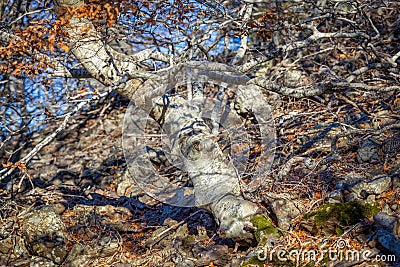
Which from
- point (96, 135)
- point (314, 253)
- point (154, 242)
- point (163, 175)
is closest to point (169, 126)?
point (154, 242)

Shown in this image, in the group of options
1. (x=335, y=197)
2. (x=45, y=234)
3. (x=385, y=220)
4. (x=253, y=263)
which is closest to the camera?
(x=385, y=220)

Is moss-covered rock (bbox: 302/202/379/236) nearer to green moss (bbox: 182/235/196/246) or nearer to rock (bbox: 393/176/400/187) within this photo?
rock (bbox: 393/176/400/187)

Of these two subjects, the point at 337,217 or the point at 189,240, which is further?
the point at 189,240

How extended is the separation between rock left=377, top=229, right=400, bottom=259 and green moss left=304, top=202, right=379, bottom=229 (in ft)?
1.29

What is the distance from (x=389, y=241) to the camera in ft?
12.1

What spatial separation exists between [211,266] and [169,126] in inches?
74.4

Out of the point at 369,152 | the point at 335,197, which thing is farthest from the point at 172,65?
the point at 369,152

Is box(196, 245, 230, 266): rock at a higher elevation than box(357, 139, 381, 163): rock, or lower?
lower

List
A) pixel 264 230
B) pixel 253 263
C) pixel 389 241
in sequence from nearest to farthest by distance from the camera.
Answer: pixel 389 241 → pixel 253 263 → pixel 264 230

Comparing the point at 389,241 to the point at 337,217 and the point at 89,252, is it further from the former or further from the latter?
the point at 89,252

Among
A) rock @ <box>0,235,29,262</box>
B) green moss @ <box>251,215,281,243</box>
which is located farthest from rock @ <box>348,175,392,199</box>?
rock @ <box>0,235,29,262</box>

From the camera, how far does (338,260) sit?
12.5ft

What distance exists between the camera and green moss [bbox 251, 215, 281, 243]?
14.3 ft

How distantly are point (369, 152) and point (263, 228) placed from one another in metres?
1.98
